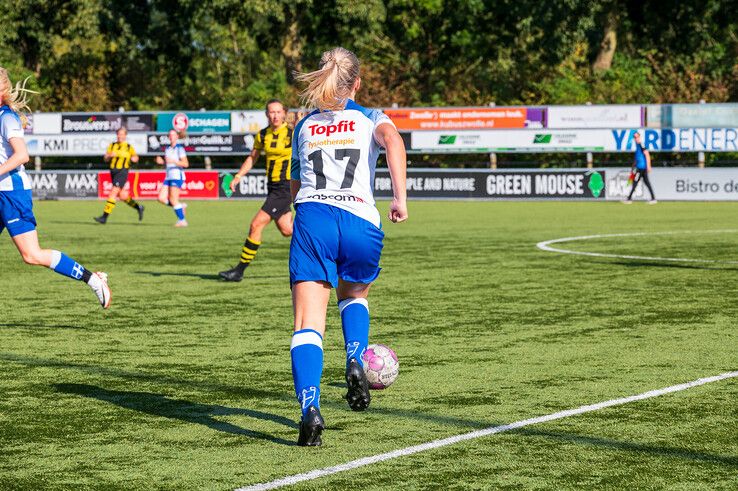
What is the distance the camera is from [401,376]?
848 cm

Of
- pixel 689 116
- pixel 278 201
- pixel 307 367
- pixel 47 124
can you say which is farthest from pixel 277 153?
pixel 47 124

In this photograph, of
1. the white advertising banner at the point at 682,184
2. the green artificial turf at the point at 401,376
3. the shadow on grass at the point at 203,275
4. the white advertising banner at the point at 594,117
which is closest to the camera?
the green artificial turf at the point at 401,376

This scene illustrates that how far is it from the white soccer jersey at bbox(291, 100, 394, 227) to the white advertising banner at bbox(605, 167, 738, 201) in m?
33.4

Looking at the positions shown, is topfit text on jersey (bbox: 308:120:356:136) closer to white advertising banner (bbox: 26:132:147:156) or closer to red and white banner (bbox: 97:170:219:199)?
red and white banner (bbox: 97:170:219:199)

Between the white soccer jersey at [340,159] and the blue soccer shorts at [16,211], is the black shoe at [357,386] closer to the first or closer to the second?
the white soccer jersey at [340,159]

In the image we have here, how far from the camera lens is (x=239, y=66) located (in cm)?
6675

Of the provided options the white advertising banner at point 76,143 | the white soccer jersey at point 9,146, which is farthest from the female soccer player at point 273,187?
the white advertising banner at point 76,143

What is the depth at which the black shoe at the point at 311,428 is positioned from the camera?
618cm

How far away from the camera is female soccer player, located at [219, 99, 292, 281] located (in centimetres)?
1523

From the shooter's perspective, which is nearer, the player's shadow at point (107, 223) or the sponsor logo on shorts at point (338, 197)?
the sponsor logo on shorts at point (338, 197)

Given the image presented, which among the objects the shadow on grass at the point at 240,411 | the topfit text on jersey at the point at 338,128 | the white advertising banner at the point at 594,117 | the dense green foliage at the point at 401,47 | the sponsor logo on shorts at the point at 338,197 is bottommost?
the shadow on grass at the point at 240,411

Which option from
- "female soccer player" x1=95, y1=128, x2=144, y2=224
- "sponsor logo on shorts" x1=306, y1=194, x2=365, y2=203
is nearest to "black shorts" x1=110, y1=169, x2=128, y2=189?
"female soccer player" x1=95, y1=128, x2=144, y2=224

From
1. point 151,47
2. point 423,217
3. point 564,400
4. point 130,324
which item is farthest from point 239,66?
point 564,400

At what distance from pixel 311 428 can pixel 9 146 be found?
17.8 feet
